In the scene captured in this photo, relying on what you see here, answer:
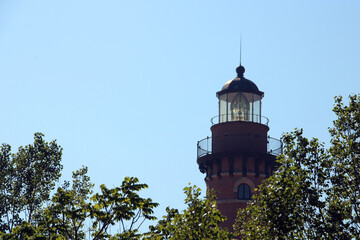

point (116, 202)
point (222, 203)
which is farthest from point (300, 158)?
point (222, 203)

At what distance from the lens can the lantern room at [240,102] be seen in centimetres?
5347

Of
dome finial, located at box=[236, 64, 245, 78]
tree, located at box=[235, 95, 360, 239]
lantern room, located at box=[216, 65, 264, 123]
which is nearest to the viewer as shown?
tree, located at box=[235, 95, 360, 239]

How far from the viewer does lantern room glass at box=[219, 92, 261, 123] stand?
53.5m

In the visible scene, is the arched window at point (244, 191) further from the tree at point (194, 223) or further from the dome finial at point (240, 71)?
the tree at point (194, 223)

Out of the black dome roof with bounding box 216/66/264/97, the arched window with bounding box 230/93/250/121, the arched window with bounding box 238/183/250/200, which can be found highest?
the black dome roof with bounding box 216/66/264/97

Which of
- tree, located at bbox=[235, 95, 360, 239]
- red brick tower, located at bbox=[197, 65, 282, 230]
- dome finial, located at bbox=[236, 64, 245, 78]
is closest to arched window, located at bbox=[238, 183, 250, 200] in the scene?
red brick tower, located at bbox=[197, 65, 282, 230]

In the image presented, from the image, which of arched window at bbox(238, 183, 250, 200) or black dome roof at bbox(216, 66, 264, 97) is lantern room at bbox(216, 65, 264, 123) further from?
arched window at bbox(238, 183, 250, 200)

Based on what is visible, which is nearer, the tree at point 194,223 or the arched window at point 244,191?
the tree at point 194,223

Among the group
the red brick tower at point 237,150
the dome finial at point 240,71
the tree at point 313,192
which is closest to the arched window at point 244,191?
the red brick tower at point 237,150

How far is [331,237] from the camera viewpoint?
25.6 m

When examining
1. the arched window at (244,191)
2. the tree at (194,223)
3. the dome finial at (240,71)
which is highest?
the dome finial at (240,71)

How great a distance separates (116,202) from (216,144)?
100ft

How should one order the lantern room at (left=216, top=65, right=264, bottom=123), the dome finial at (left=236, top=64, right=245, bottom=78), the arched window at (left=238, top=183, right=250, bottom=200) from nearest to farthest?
the arched window at (left=238, top=183, right=250, bottom=200) < the lantern room at (left=216, top=65, right=264, bottom=123) < the dome finial at (left=236, top=64, right=245, bottom=78)

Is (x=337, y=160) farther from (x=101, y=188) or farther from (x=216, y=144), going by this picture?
(x=216, y=144)
